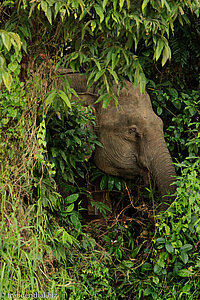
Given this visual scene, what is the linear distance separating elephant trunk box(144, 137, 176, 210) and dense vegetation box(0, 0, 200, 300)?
26cm

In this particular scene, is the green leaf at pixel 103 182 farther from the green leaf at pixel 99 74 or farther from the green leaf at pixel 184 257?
the green leaf at pixel 99 74

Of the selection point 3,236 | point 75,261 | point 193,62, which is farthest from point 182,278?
point 193,62

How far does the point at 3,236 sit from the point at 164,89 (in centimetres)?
293

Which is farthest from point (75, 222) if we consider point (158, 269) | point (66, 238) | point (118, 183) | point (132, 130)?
point (132, 130)

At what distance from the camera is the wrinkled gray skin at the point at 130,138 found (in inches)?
200

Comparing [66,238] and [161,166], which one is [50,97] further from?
[161,166]

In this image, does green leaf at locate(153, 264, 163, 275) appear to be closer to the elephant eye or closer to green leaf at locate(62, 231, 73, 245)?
green leaf at locate(62, 231, 73, 245)

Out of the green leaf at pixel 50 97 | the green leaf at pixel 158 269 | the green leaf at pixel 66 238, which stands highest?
the green leaf at pixel 50 97

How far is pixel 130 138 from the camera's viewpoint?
17.1ft

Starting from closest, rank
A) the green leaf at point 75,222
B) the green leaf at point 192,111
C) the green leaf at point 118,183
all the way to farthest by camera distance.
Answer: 1. the green leaf at point 75,222
2. the green leaf at point 118,183
3. the green leaf at point 192,111

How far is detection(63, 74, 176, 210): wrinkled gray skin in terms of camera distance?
16.7ft

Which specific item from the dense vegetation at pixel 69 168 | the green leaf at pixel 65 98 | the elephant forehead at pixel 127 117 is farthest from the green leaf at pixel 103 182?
the green leaf at pixel 65 98

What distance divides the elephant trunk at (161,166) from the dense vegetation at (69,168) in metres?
0.26

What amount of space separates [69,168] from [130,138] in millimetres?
666
